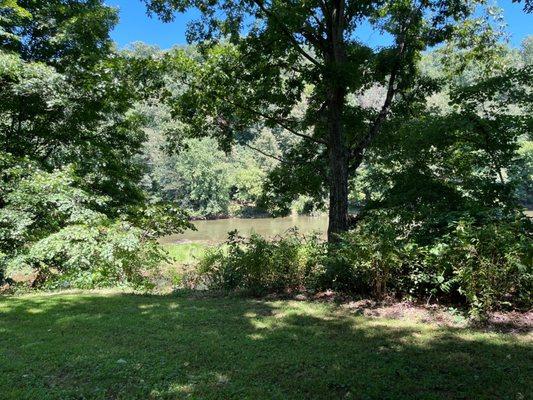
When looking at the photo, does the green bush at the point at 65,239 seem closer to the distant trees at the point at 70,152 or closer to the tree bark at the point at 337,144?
the distant trees at the point at 70,152

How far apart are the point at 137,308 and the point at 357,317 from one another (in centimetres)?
301

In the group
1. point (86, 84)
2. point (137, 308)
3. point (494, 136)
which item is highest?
point (86, 84)

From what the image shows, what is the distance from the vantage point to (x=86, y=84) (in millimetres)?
9406

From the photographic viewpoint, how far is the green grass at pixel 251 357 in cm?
321

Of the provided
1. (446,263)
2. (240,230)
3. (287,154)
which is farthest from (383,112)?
(240,230)

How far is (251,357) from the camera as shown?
153 inches

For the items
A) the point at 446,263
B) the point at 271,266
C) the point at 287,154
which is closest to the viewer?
the point at 446,263

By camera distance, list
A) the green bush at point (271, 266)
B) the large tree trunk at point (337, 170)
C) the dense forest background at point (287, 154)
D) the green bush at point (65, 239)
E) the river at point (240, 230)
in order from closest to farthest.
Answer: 1. the dense forest background at point (287, 154)
2. the green bush at point (271, 266)
3. the green bush at point (65, 239)
4. the large tree trunk at point (337, 170)
5. the river at point (240, 230)

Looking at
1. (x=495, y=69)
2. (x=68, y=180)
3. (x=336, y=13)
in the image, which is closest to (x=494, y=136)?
(x=336, y=13)

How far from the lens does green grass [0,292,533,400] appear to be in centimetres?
321

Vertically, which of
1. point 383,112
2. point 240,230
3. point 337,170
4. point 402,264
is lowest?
point 240,230

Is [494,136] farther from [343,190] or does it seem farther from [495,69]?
[495,69]

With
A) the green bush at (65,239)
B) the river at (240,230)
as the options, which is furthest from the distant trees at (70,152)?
the river at (240,230)

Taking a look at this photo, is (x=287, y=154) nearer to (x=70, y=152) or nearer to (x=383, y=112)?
(x=383, y=112)
